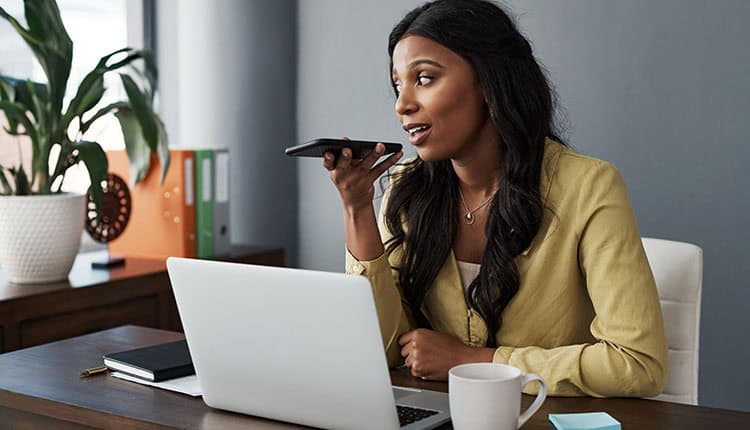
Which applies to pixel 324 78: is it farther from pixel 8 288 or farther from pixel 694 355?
pixel 694 355

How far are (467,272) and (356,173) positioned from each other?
312 mm

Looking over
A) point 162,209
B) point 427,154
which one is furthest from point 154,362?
point 162,209

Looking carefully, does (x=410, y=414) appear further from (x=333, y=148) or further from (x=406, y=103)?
(x=406, y=103)

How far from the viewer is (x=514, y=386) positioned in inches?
46.3

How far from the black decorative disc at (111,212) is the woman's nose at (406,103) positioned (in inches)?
54.0

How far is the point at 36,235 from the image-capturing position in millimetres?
2484

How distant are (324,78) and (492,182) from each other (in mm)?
1600

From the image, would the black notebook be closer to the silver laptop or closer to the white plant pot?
the silver laptop

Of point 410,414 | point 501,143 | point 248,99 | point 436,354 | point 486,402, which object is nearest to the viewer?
point 486,402

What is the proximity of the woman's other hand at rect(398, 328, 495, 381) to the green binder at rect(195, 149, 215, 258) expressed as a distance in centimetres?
158

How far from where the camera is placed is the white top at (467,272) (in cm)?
175

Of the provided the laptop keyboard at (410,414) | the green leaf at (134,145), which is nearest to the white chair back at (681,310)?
the laptop keyboard at (410,414)

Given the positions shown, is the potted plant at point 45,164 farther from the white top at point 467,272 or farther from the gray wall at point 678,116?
the gray wall at point 678,116

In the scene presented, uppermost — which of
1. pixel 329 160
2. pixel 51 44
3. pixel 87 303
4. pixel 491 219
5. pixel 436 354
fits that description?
pixel 51 44
